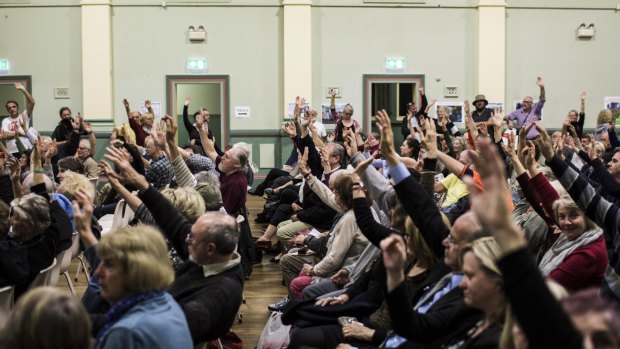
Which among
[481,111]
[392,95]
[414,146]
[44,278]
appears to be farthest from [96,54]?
[44,278]

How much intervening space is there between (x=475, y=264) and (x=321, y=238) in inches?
121

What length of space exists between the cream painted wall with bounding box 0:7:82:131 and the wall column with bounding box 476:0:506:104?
6884mm

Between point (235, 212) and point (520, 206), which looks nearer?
point (520, 206)

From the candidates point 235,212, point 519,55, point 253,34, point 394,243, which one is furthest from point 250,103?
point 394,243

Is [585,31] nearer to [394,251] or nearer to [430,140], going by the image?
[430,140]

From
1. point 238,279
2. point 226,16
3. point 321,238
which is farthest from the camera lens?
point 226,16

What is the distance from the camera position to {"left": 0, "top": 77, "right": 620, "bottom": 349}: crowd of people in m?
1.77

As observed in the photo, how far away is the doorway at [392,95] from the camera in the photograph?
13.2m

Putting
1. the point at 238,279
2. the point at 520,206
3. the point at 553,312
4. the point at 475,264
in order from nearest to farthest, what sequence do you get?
the point at 553,312 < the point at 475,264 < the point at 238,279 < the point at 520,206

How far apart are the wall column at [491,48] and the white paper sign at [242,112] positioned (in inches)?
157

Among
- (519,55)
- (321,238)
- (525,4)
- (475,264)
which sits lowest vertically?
(321,238)

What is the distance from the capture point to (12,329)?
2.03 meters

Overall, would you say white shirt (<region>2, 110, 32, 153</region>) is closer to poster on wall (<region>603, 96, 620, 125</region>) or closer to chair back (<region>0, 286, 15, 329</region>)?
chair back (<region>0, 286, 15, 329</region>)

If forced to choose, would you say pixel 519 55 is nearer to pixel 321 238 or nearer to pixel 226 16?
pixel 226 16
